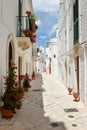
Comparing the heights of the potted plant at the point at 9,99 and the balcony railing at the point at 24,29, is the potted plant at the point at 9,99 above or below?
below

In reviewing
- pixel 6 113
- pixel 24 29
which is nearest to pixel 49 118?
pixel 6 113

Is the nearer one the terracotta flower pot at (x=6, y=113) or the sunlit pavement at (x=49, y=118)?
the sunlit pavement at (x=49, y=118)

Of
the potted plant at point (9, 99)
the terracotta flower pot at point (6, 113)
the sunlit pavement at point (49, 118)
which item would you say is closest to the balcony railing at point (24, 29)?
the sunlit pavement at point (49, 118)

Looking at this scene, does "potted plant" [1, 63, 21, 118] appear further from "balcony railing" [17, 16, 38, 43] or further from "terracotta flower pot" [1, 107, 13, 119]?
"balcony railing" [17, 16, 38, 43]

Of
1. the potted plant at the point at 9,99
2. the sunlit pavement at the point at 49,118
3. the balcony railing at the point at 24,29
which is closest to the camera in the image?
the sunlit pavement at the point at 49,118

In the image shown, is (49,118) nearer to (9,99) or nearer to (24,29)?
(9,99)

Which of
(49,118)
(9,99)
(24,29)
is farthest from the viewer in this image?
(24,29)

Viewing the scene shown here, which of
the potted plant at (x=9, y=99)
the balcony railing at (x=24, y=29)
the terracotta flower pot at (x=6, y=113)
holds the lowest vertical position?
the terracotta flower pot at (x=6, y=113)

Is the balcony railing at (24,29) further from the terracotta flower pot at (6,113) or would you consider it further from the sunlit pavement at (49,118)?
the terracotta flower pot at (6,113)

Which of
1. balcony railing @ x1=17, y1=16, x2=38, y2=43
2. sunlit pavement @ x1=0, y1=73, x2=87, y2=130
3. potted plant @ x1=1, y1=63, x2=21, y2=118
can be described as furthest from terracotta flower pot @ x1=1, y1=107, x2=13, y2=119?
balcony railing @ x1=17, y1=16, x2=38, y2=43

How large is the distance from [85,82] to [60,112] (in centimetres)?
196

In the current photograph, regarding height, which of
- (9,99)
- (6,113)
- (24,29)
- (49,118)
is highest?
(24,29)

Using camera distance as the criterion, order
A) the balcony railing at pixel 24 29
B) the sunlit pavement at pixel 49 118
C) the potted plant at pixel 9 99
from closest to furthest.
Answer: the sunlit pavement at pixel 49 118 → the potted plant at pixel 9 99 → the balcony railing at pixel 24 29

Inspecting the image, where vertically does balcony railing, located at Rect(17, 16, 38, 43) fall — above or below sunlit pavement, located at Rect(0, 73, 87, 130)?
above
